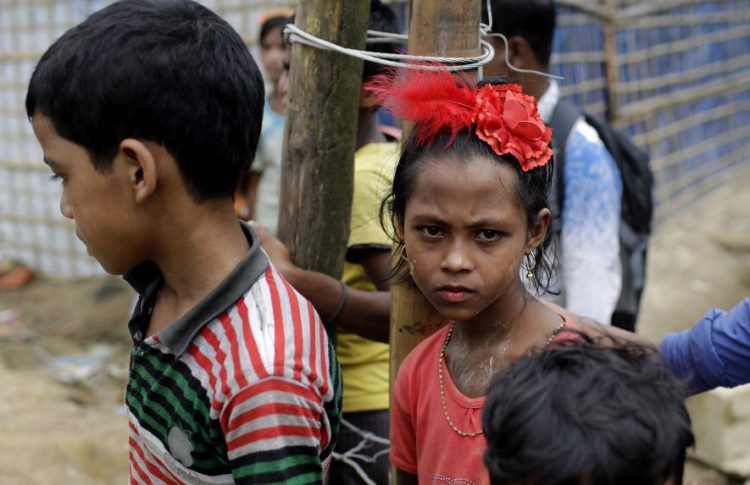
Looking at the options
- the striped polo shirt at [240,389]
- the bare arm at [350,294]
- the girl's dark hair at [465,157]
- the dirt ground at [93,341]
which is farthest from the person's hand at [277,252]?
the dirt ground at [93,341]

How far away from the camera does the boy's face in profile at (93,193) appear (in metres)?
1.57

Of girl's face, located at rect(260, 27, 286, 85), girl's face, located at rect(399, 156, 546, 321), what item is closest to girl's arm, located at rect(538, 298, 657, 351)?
girl's face, located at rect(399, 156, 546, 321)

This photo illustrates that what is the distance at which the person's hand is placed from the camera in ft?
7.22

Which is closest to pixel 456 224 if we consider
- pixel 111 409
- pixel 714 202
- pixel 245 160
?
pixel 245 160

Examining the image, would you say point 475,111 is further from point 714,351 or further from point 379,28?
point 379,28

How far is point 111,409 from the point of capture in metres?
5.64

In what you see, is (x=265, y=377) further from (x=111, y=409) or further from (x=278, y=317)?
(x=111, y=409)

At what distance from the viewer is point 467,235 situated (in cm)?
179

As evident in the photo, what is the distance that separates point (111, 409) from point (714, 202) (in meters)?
5.94

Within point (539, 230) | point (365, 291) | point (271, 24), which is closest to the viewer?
point (539, 230)

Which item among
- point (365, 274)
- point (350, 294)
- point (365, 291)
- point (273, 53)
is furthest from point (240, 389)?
point (273, 53)

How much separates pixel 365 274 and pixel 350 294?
23 centimetres

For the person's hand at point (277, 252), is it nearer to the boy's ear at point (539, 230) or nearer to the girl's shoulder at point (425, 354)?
the girl's shoulder at point (425, 354)

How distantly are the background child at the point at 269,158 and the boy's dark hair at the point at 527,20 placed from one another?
0.86 meters
